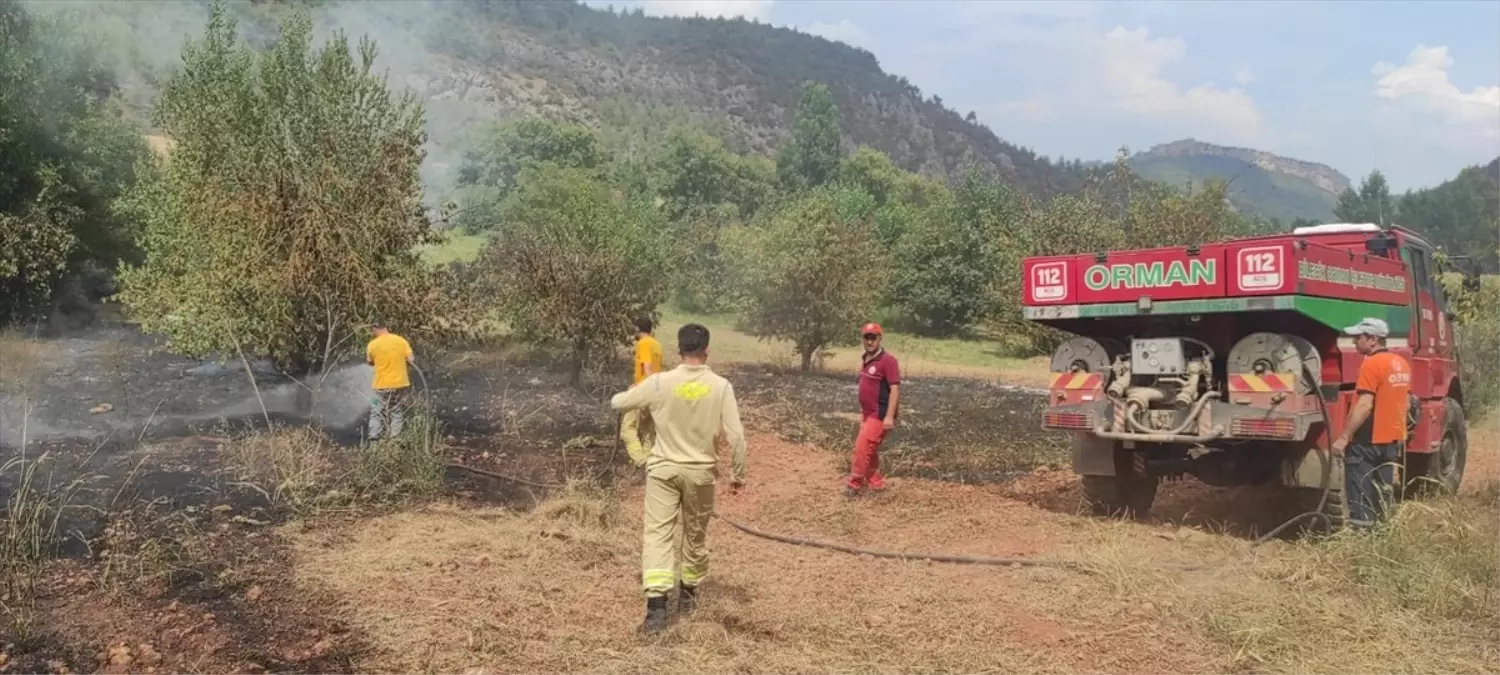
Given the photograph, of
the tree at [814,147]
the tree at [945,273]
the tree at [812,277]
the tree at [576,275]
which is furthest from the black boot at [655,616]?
the tree at [814,147]

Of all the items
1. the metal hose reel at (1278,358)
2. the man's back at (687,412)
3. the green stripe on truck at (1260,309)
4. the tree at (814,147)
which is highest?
the tree at (814,147)

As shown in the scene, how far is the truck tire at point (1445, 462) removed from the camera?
7.93m

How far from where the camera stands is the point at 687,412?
16.4 feet

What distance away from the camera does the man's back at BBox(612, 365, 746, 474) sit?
499cm

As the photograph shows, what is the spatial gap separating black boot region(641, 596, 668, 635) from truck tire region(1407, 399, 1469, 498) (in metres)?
5.83

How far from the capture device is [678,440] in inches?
196

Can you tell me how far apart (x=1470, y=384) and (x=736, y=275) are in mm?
13420

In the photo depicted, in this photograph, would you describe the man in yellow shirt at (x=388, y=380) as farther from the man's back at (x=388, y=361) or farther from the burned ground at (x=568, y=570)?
the burned ground at (x=568, y=570)

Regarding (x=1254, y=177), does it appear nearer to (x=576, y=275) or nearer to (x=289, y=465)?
(x=576, y=275)

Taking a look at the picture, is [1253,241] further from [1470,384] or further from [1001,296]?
[1001,296]

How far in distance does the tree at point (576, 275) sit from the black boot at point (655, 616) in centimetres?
1119

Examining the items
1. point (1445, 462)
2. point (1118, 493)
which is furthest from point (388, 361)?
point (1445, 462)

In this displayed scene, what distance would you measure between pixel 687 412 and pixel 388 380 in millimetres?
5537

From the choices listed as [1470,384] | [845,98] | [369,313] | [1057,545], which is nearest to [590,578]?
[1057,545]
